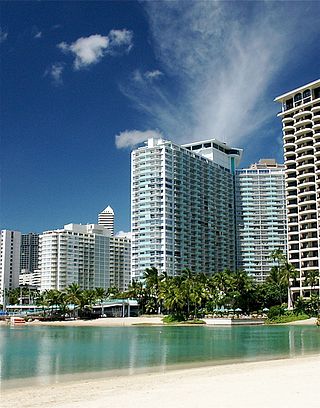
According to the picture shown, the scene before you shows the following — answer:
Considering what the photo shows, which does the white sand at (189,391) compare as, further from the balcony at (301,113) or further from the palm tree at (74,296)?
the palm tree at (74,296)

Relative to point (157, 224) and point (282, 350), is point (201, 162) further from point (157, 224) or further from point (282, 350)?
point (282, 350)

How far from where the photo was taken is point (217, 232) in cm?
19650

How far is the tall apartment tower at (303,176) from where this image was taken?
Answer: 13038cm

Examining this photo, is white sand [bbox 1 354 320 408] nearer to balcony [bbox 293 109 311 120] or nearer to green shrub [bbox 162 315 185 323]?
green shrub [bbox 162 315 185 323]

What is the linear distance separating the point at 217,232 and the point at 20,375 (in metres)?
164

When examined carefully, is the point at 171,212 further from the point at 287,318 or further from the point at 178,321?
the point at 287,318

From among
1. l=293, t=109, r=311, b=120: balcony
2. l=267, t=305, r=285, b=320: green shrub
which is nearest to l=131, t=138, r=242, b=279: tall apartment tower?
l=293, t=109, r=311, b=120: balcony

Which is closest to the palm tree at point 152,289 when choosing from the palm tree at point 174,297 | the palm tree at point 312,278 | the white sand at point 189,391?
the palm tree at point 174,297

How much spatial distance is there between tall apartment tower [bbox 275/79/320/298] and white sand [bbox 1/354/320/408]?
329 ft

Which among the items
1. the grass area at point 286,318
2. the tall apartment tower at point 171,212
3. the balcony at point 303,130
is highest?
the balcony at point 303,130

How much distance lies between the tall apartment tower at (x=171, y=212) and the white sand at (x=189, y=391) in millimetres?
134517

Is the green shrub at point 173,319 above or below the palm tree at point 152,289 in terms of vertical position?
below

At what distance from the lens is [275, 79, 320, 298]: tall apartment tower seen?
13038 cm

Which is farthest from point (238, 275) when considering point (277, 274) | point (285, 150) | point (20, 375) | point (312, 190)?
point (20, 375)
